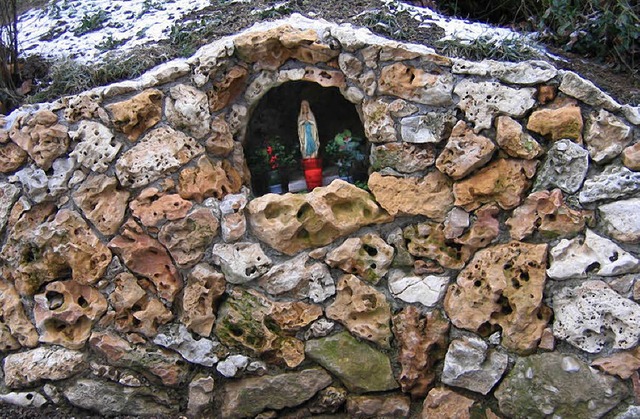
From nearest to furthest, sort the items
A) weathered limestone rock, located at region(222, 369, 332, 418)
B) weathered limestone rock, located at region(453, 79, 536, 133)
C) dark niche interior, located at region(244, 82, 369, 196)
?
weathered limestone rock, located at region(453, 79, 536, 133)
weathered limestone rock, located at region(222, 369, 332, 418)
dark niche interior, located at region(244, 82, 369, 196)

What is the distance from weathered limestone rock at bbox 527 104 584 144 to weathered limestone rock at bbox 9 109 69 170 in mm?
2795

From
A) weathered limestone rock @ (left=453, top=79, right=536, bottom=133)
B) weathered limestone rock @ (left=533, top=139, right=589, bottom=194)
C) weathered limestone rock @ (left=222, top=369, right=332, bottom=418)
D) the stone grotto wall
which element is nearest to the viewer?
weathered limestone rock @ (left=533, top=139, right=589, bottom=194)

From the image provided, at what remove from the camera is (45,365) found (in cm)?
411

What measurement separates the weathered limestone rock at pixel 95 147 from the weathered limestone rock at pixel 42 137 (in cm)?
8

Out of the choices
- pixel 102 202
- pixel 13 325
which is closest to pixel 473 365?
pixel 102 202

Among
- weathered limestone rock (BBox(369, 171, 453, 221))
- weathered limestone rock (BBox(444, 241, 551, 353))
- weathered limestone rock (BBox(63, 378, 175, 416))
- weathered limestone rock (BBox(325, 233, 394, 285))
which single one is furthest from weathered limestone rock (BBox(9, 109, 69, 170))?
weathered limestone rock (BBox(444, 241, 551, 353))

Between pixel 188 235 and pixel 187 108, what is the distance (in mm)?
770

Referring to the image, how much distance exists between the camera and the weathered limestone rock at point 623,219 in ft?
11.5

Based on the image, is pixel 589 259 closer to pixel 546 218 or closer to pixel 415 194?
pixel 546 218

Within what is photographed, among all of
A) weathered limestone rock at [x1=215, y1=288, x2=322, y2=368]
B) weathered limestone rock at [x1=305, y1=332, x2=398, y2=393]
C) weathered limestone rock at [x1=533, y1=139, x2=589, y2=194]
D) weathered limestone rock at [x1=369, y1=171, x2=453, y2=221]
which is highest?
weathered limestone rock at [x1=533, y1=139, x2=589, y2=194]

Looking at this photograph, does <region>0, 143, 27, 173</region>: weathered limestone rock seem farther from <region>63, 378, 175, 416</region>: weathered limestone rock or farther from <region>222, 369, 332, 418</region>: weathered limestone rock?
<region>222, 369, 332, 418</region>: weathered limestone rock

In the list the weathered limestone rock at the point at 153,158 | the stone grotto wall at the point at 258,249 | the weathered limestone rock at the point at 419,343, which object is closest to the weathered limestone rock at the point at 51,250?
the stone grotto wall at the point at 258,249

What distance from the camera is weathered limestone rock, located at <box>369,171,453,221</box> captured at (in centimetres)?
396

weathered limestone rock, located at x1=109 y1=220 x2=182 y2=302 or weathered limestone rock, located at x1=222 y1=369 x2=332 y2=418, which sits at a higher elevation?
weathered limestone rock, located at x1=109 y1=220 x2=182 y2=302
